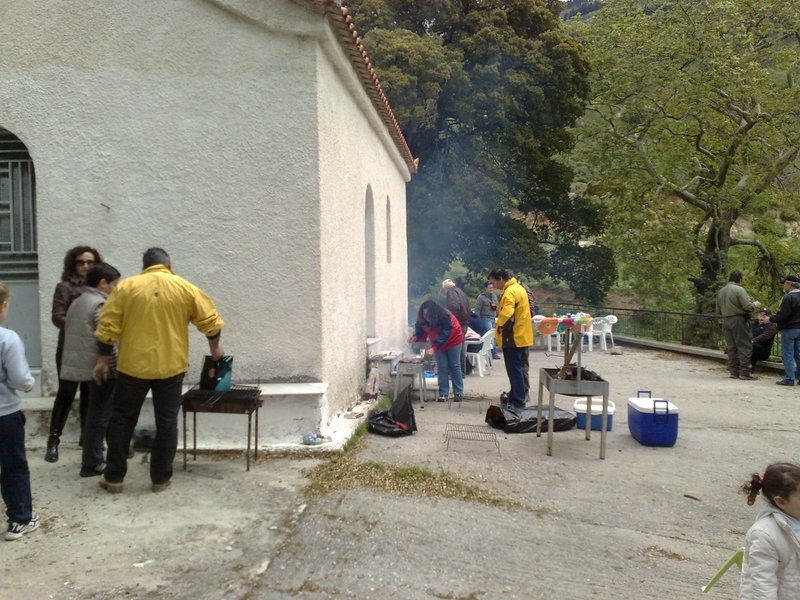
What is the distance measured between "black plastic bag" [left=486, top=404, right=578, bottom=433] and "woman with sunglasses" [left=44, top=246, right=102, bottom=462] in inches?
175

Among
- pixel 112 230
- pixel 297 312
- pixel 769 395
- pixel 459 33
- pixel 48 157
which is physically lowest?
pixel 769 395

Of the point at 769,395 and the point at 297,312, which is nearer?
the point at 297,312

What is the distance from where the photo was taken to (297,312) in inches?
248

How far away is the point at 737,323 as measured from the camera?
495 inches

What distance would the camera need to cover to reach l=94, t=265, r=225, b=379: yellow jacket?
484 cm

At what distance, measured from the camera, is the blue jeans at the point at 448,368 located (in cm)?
945

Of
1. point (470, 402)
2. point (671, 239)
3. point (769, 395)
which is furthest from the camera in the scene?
point (671, 239)

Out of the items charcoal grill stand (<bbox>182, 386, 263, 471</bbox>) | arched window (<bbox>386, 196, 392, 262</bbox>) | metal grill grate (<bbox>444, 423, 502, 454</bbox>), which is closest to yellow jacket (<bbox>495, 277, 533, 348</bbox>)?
metal grill grate (<bbox>444, 423, 502, 454</bbox>)

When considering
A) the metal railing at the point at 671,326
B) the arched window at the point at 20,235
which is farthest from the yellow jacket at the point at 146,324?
the metal railing at the point at 671,326

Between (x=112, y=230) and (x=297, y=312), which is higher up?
(x=112, y=230)

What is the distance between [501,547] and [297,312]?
2947 mm

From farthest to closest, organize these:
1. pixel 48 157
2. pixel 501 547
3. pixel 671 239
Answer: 1. pixel 671 239
2. pixel 48 157
3. pixel 501 547

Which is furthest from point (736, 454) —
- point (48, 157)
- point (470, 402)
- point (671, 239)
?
point (671, 239)

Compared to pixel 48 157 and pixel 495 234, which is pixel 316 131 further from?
pixel 495 234
